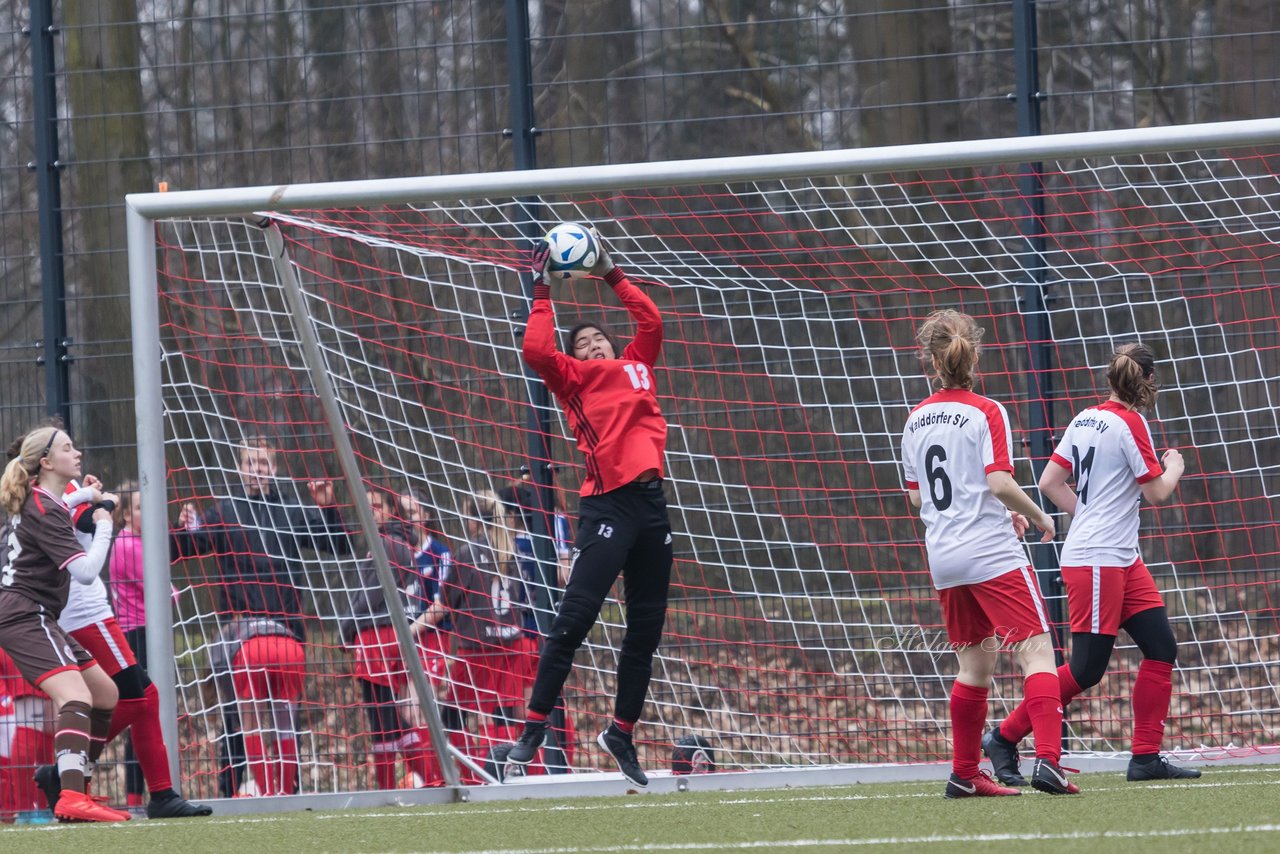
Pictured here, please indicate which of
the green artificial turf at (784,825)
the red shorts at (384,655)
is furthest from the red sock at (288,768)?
the green artificial turf at (784,825)

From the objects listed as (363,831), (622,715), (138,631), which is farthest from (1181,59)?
(138,631)

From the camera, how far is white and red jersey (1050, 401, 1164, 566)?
6.21 metres

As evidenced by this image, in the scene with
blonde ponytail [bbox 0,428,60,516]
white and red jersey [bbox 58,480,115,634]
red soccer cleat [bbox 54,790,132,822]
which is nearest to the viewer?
red soccer cleat [bbox 54,790,132,822]

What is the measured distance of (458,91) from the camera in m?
8.88

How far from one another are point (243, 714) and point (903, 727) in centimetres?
334

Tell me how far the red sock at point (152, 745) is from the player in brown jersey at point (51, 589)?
20 centimetres

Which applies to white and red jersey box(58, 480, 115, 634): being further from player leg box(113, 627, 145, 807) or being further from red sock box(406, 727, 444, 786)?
red sock box(406, 727, 444, 786)

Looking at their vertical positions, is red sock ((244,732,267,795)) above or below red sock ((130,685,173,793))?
below

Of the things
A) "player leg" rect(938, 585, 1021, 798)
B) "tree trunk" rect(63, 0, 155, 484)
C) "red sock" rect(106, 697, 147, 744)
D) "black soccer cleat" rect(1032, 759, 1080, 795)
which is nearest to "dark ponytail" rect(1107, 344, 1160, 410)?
"player leg" rect(938, 585, 1021, 798)

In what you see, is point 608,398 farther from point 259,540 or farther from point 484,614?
point 259,540

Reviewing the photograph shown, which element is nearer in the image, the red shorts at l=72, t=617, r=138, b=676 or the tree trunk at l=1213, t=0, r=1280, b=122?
the red shorts at l=72, t=617, r=138, b=676

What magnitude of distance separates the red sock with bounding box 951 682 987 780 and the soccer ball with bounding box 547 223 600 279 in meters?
2.21

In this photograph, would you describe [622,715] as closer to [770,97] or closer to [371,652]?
[371,652]

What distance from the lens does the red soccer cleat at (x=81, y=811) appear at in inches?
265
